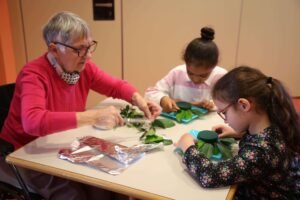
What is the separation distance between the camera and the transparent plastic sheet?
3.54 feet

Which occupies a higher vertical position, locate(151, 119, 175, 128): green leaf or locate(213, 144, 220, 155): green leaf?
locate(213, 144, 220, 155): green leaf

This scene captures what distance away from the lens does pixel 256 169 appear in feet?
3.23

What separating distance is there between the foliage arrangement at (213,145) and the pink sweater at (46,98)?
1.66 feet

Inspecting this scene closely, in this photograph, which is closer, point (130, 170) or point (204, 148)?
point (130, 170)

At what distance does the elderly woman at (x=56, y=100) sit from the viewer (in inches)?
47.1

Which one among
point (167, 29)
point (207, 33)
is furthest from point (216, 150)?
point (167, 29)

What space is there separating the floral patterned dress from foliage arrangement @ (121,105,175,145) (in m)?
0.21

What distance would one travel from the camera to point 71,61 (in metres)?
1.39

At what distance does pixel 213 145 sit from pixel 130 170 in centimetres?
35

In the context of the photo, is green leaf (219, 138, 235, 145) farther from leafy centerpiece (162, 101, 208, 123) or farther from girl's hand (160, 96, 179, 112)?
girl's hand (160, 96, 179, 112)

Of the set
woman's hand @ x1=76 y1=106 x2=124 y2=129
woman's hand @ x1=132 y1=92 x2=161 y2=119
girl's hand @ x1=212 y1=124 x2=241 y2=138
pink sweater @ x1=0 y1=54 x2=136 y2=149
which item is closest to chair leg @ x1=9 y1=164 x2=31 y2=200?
pink sweater @ x1=0 y1=54 x2=136 y2=149

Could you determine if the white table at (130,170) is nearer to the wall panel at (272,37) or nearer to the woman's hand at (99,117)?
the woman's hand at (99,117)

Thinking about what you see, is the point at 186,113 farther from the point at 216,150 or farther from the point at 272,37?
the point at 272,37

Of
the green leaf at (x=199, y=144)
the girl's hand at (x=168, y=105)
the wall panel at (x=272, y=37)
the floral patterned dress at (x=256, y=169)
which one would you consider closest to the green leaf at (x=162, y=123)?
the girl's hand at (x=168, y=105)
